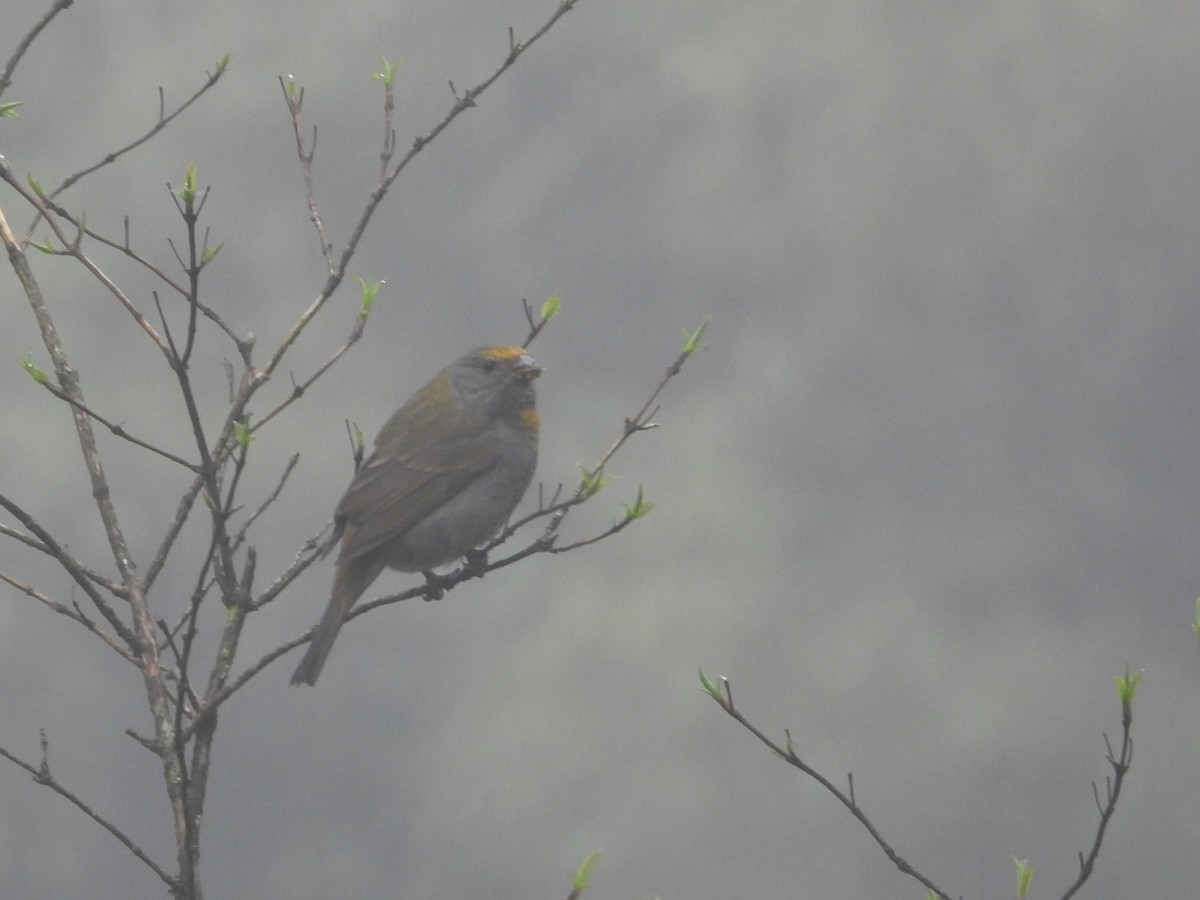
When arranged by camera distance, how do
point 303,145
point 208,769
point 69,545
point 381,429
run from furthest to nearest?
point 381,429
point 303,145
point 69,545
point 208,769

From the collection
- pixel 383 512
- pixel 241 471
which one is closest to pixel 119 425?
pixel 241 471

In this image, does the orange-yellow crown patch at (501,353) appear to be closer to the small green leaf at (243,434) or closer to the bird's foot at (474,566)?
the bird's foot at (474,566)

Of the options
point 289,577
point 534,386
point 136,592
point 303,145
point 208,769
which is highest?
point 534,386

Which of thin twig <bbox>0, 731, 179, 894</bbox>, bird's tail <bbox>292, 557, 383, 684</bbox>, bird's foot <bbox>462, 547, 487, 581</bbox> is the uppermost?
bird's foot <bbox>462, 547, 487, 581</bbox>

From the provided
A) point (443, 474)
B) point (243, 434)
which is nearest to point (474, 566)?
point (443, 474)

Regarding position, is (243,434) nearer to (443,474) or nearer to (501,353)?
(443,474)

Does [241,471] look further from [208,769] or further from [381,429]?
[381,429]

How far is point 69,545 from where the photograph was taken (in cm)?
417

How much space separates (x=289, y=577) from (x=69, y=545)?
0.66 m

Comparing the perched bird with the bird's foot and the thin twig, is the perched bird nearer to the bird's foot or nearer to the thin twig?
the bird's foot

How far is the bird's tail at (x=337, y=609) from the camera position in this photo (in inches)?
187

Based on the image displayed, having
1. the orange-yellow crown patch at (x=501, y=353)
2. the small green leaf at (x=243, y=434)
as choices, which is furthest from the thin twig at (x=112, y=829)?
the orange-yellow crown patch at (x=501, y=353)

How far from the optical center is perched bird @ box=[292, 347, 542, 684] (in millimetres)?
5309

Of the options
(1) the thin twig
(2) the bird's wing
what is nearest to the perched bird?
(2) the bird's wing
